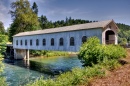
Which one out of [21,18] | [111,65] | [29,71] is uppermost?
[21,18]

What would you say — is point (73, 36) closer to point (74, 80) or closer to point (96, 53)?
point (96, 53)

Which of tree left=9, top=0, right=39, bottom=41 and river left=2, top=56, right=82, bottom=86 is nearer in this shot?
river left=2, top=56, right=82, bottom=86

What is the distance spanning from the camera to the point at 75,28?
28.0 metres

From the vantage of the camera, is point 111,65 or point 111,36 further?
point 111,36

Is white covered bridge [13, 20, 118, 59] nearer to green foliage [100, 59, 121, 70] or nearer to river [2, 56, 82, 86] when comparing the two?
river [2, 56, 82, 86]

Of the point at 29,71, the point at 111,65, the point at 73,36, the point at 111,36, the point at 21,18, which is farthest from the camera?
the point at 21,18

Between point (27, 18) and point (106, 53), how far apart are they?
175 ft

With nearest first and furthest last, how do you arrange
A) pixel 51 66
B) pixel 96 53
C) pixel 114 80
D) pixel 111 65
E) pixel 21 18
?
pixel 114 80 → pixel 111 65 → pixel 96 53 → pixel 51 66 → pixel 21 18

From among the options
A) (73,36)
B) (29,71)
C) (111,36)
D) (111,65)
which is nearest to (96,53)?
(111,65)

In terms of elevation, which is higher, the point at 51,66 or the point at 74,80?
the point at 74,80

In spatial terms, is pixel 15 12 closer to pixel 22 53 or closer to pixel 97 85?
pixel 22 53

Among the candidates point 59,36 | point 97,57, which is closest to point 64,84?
point 97,57

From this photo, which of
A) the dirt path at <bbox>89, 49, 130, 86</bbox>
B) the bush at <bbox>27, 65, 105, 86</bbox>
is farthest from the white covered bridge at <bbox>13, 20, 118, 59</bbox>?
the dirt path at <bbox>89, 49, 130, 86</bbox>

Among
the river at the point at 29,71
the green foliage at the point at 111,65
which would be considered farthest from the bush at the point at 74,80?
the river at the point at 29,71
